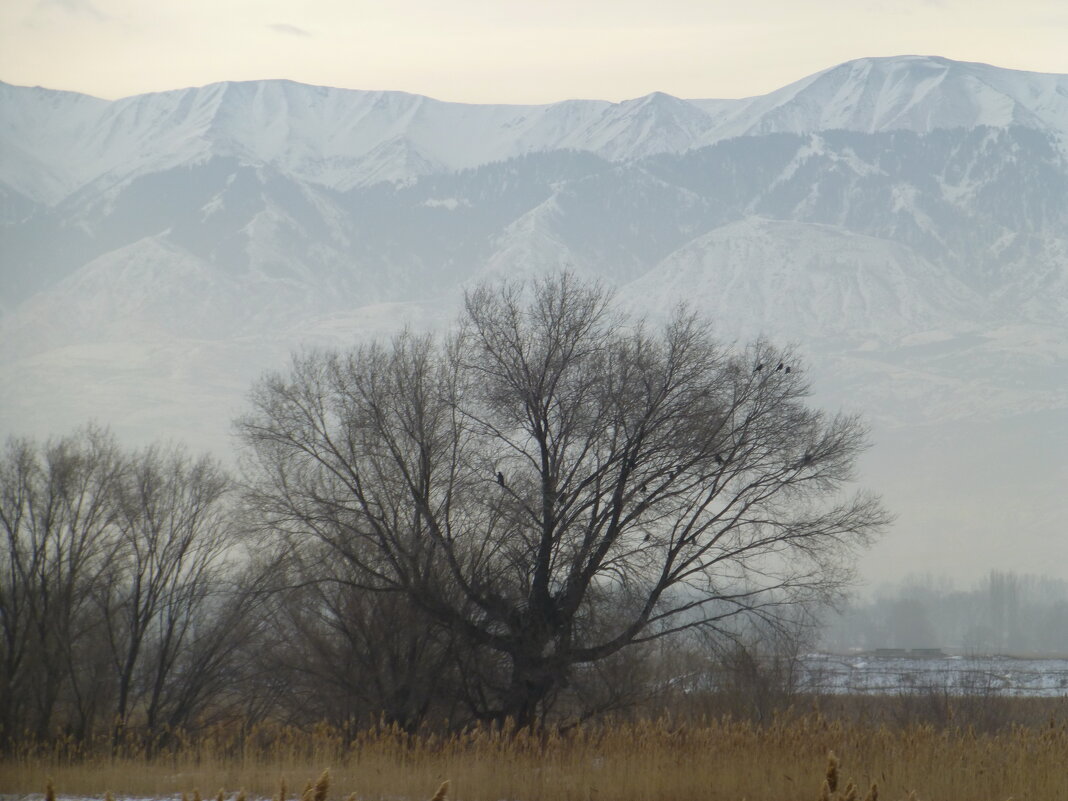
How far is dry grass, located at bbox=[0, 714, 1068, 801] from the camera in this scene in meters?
10.4

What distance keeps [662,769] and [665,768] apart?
0.05 m

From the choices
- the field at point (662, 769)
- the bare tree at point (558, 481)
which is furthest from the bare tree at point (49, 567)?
the field at point (662, 769)

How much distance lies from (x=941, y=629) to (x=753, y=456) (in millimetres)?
126254

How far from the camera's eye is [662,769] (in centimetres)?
1118

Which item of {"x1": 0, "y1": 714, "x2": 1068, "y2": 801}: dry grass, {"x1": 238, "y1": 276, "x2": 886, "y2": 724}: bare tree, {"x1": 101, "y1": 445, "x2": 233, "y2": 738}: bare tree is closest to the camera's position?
{"x1": 0, "y1": 714, "x2": 1068, "y2": 801}: dry grass

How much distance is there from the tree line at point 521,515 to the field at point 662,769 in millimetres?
11297

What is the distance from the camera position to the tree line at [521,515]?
25.2 m

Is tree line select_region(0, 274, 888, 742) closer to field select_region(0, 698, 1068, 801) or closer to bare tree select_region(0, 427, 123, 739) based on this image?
bare tree select_region(0, 427, 123, 739)

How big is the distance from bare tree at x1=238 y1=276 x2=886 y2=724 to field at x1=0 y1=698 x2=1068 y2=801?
36.9 ft

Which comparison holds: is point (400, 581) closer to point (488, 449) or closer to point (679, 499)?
point (488, 449)

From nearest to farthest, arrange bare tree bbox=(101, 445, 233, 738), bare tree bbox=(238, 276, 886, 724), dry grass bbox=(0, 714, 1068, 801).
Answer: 1. dry grass bbox=(0, 714, 1068, 801)
2. bare tree bbox=(238, 276, 886, 724)
3. bare tree bbox=(101, 445, 233, 738)

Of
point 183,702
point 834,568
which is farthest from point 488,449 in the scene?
point 183,702

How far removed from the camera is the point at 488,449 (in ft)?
87.2

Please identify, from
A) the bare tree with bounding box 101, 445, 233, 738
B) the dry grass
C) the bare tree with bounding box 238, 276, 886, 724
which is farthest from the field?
the bare tree with bounding box 101, 445, 233, 738
